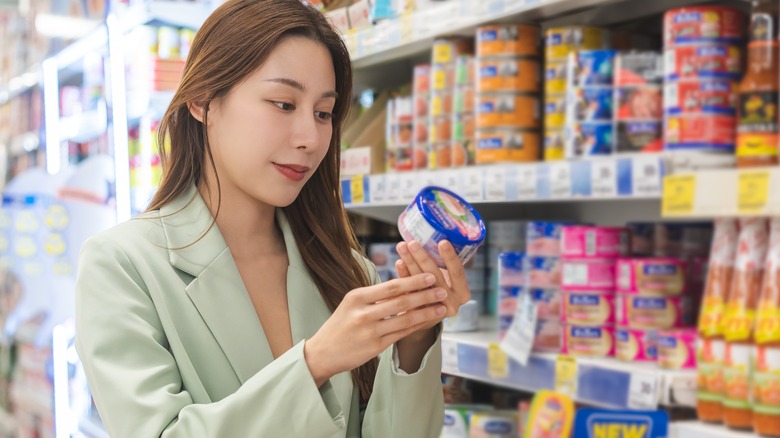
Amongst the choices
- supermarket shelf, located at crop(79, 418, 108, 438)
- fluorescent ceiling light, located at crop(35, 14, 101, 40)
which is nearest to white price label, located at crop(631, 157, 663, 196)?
supermarket shelf, located at crop(79, 418, 108, 438)

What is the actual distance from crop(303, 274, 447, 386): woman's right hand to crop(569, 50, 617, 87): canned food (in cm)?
63

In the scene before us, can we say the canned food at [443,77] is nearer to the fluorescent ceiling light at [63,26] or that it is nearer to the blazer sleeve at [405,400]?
the blazer sleeve at [405,400]

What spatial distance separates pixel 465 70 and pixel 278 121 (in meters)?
0.80

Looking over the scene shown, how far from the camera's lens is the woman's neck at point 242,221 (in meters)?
1.60

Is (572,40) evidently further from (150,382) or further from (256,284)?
(150,382)

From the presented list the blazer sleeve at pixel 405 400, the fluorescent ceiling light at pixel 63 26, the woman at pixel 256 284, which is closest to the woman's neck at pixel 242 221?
the woman at pixel 256 284

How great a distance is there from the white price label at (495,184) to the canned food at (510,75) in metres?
0.22

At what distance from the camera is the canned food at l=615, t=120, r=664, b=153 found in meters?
1.53

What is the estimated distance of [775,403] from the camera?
1.27 meters

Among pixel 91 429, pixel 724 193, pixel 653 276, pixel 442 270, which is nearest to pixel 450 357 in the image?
pixel 653 276

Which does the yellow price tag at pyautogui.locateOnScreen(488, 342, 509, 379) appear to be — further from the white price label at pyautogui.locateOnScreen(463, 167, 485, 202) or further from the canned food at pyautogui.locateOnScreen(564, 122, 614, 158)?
the canned food at pyautogui.locateOnScreen(564, 122, 614, 158)

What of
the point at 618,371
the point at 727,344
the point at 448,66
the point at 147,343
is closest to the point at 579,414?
the point at 618,371

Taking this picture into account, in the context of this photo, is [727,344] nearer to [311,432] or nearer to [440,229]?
[440,229]

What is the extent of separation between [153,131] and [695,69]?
112 inches
